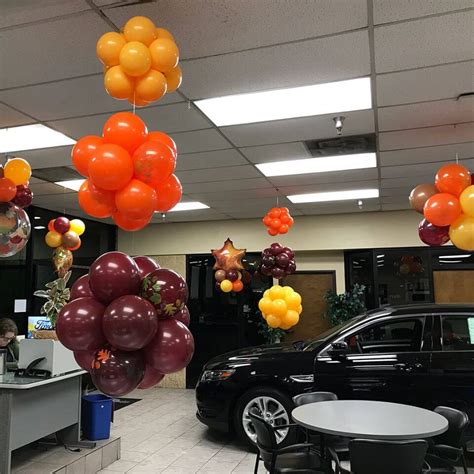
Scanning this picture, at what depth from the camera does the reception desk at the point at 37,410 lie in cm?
328

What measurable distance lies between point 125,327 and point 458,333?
350 cm

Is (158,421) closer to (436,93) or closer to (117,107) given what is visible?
(117,107)

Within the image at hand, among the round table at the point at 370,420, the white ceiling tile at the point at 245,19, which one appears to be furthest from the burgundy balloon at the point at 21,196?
the round table at the point at 370,420

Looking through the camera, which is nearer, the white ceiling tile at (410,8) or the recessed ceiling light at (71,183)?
the white ceiling tile at (410,8)

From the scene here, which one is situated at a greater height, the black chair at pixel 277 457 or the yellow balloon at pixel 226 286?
the yellow balloon at pixel 226 286

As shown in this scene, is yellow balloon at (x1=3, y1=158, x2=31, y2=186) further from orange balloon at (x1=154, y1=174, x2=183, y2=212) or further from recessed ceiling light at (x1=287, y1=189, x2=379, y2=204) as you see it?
recessed ceiling light at (x1=287, y1=189, x2=379, y2=204)

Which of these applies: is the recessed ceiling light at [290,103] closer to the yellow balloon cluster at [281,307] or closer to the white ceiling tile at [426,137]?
the white ceiling tile at [426,137]

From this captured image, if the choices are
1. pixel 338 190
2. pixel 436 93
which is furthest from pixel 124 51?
pixel 338 190

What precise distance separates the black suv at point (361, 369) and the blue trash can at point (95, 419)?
3.19ft

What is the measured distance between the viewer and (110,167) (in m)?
1.97

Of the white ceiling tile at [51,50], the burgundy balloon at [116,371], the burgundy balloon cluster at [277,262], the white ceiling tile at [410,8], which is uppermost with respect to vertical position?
the white ceiling tile at [51,50]

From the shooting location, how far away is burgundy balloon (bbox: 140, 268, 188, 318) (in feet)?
6.48

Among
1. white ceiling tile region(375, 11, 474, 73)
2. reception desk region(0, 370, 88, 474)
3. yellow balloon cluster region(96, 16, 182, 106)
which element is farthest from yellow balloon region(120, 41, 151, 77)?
reception desk region(0, 370, 88, 474)

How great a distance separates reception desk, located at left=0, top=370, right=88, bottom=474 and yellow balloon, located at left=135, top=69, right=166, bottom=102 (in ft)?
8.21
